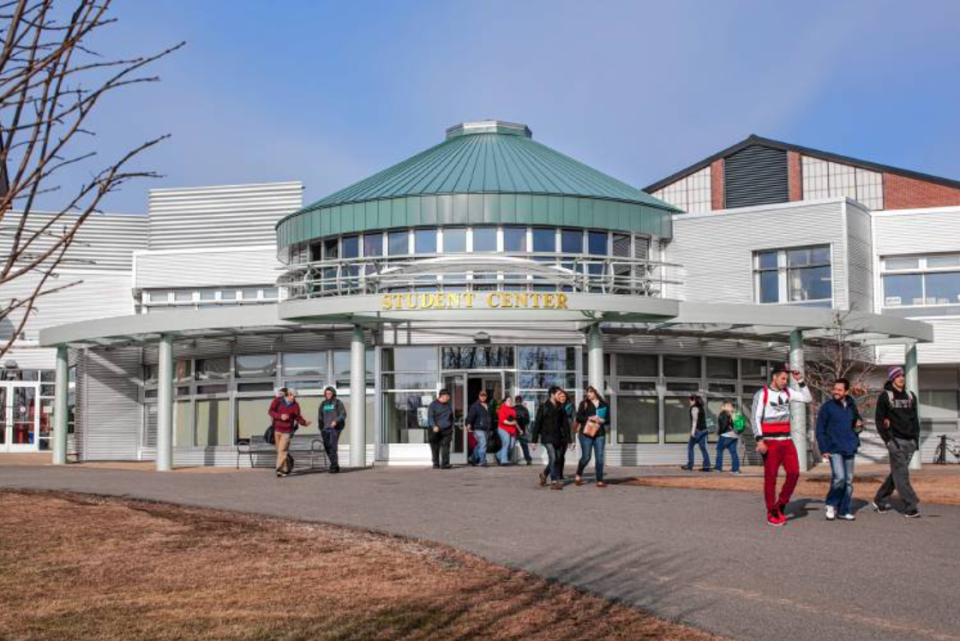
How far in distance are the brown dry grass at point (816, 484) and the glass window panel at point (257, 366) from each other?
11309 millimetres

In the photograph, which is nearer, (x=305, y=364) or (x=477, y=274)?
(x=477, y=274)

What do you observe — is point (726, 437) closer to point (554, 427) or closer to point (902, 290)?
point (554, 427)

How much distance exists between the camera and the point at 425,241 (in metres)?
29.6

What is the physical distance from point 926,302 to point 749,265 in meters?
4.87

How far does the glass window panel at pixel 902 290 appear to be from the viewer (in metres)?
32.8

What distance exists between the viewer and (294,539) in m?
12.6

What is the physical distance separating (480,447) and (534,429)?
4686 millimetres

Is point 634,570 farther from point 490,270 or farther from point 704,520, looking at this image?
point 490,270

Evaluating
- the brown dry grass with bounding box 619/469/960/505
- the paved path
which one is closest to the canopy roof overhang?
the brown dry grass with bounding box 619/469/960/505

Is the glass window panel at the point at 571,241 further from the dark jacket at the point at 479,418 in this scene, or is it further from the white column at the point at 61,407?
the white column at the point at 61,407

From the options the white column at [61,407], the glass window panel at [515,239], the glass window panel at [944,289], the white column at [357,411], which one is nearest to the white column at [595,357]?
the glass window panel at [515,239]

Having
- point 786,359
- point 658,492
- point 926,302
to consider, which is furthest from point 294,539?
point 926,302

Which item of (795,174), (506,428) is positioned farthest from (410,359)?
(795,174)

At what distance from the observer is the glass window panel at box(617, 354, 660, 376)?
95.8ft
